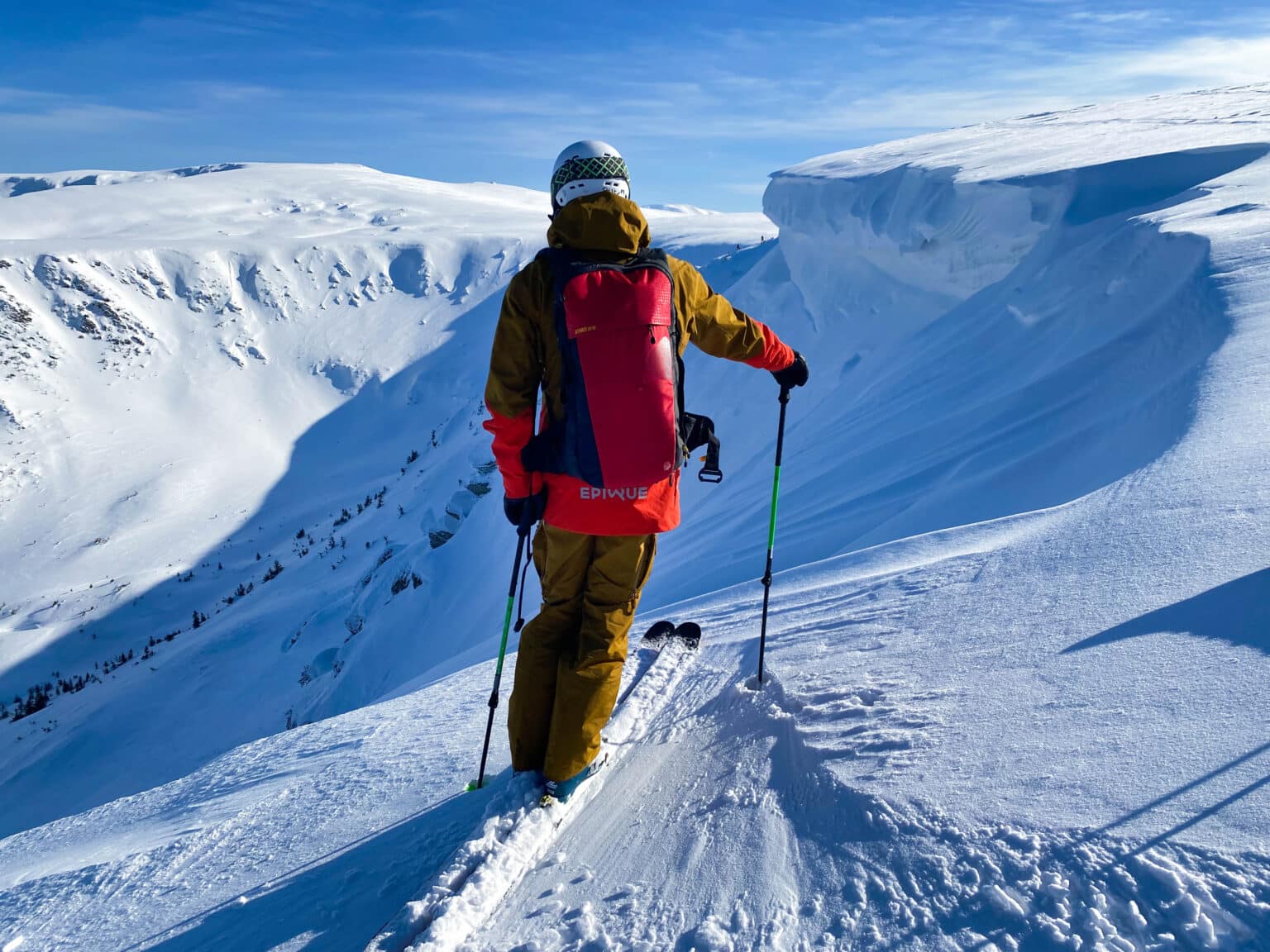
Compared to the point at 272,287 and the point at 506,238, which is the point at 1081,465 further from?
the point at 506,238

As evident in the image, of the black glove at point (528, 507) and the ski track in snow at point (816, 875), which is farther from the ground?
the black glove at point (528, 507)

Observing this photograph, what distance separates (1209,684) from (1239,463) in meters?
1.47

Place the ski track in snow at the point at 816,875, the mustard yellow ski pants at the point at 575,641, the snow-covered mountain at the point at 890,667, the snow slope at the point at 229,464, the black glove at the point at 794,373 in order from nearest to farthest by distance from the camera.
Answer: the ski track in snow at the point at 816,875, the snow-covered mountain at the point at 890,667, the mustard yellow ski pants at the point at 575,641, the black glove at the point at 794,373, the snow slope at the point at 229,464

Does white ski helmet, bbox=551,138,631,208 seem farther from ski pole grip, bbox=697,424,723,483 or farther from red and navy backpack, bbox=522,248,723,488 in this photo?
ski pole grip, bbox=697,424,723,483

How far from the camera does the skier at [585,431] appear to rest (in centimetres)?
239

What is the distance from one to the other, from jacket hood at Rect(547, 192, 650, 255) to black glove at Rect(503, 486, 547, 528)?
0.79m

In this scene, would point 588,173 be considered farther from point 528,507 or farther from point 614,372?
point 528,507

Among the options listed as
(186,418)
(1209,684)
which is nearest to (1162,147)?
(1209,684)

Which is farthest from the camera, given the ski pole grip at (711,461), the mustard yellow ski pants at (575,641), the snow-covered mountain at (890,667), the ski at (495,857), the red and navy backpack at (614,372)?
the ski pole grip at (711,461)

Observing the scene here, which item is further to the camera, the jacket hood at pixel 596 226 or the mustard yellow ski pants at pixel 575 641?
the mustard yellow ski pants at pixel 575 641

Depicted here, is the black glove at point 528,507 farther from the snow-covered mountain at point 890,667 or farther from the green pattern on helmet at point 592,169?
the green pattern on helmet at point 592,169

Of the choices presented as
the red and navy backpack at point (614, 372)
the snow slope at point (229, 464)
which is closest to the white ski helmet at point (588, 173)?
the red and navy backpack at point (614, 372)

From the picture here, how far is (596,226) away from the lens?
2.42m

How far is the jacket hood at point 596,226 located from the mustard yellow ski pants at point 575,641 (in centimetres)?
91
